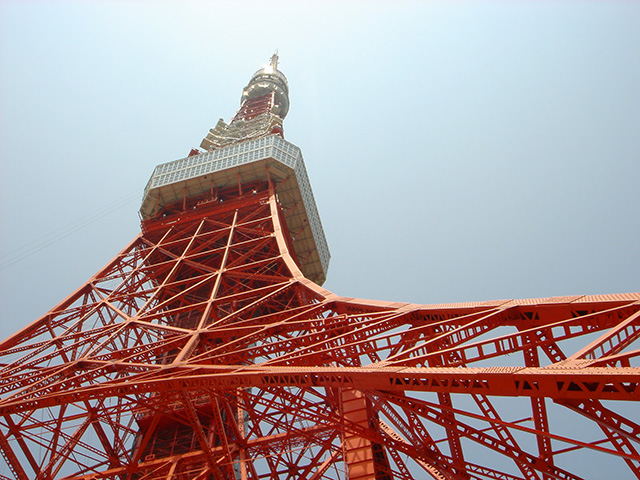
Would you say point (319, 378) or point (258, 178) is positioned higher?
point (258, 178)

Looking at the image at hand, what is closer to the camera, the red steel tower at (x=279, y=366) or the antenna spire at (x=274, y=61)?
the red steel tower at (x=279, y=366)

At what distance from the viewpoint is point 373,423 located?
1614 centimetres

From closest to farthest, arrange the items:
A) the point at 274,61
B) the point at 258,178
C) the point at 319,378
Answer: the point at 319,378 → the point at 258,178 → the point at 274,61

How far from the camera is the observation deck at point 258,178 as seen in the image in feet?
102

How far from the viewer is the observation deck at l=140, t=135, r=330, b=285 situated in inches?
1222

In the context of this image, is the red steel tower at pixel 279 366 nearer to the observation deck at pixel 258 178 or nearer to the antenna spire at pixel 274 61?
the observation deck at pixel 258 178

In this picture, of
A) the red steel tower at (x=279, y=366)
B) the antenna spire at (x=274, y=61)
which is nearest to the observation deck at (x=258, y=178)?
the red steel tower at (x=279, y=366)

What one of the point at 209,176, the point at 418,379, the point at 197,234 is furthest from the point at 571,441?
the point at 209,176

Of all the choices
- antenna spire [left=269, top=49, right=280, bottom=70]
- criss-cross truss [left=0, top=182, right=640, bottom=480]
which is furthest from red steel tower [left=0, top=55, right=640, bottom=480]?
antenna spire [left=269, top=49, right=280, bottom=70]

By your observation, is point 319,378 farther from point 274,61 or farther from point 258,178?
point 274,61

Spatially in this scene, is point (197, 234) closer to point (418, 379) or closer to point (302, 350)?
point (302, 350)

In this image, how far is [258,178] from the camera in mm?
31062

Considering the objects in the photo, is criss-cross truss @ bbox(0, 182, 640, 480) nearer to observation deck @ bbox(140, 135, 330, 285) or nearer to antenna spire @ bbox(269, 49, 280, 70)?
observation deck @ bbox(140, 135, 330, 285)

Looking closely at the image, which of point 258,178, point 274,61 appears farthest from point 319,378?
point 274,61
